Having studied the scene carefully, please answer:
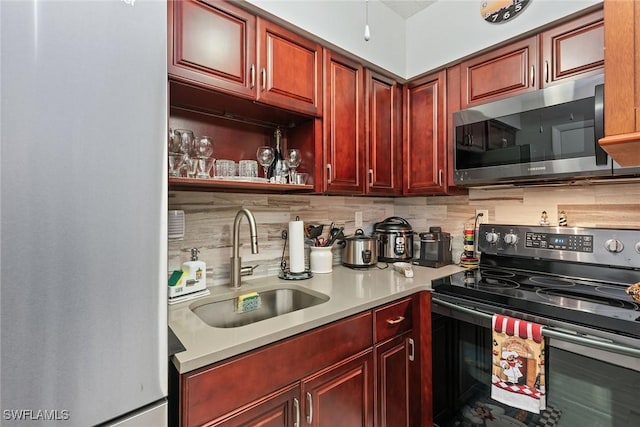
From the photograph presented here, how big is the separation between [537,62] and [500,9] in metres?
0.37

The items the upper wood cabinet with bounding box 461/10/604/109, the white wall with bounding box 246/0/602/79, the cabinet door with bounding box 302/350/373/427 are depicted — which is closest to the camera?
the cabinet door with bounding box 302/350/373/427

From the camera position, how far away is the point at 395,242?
2.04 meters

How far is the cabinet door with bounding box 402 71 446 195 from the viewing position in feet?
6.07

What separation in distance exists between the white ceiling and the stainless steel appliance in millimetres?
1452

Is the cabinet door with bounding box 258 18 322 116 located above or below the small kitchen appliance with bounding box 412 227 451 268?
above

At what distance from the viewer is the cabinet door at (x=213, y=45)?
1.14 meters

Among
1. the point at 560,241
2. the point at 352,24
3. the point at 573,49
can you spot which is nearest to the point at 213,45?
the point at 352,24

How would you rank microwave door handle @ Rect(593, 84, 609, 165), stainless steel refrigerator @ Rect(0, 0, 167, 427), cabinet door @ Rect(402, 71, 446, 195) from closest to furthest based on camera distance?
stainless steel refrigerator @ Rect(0, 0, 167, 427) → microwave door handle @ Rect(593, 84, 609, 165) → cabinet door @ Rect(402, 71, 446, 195)

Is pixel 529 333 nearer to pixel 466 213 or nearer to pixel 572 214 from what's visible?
pixel 572 214

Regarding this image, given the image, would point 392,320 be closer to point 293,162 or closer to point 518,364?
point 518,364

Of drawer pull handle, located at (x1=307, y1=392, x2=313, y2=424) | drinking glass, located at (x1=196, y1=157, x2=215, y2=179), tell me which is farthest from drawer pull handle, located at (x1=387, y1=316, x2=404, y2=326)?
drinking glass, located at (x1=196, y1=157, x2=215, y2=179)

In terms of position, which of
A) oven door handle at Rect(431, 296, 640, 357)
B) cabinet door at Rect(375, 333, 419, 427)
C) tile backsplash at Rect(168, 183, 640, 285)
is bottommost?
cabinet door at Rect(375, 333, 419, 427)

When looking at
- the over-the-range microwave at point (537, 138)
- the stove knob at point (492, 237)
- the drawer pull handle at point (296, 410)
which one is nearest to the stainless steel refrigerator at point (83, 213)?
the drawer pull handle at point (296, 410)

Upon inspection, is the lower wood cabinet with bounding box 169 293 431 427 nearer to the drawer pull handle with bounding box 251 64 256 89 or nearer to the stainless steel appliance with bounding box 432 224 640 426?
the stainless steel appliance with bounding box 432 224 640 426
